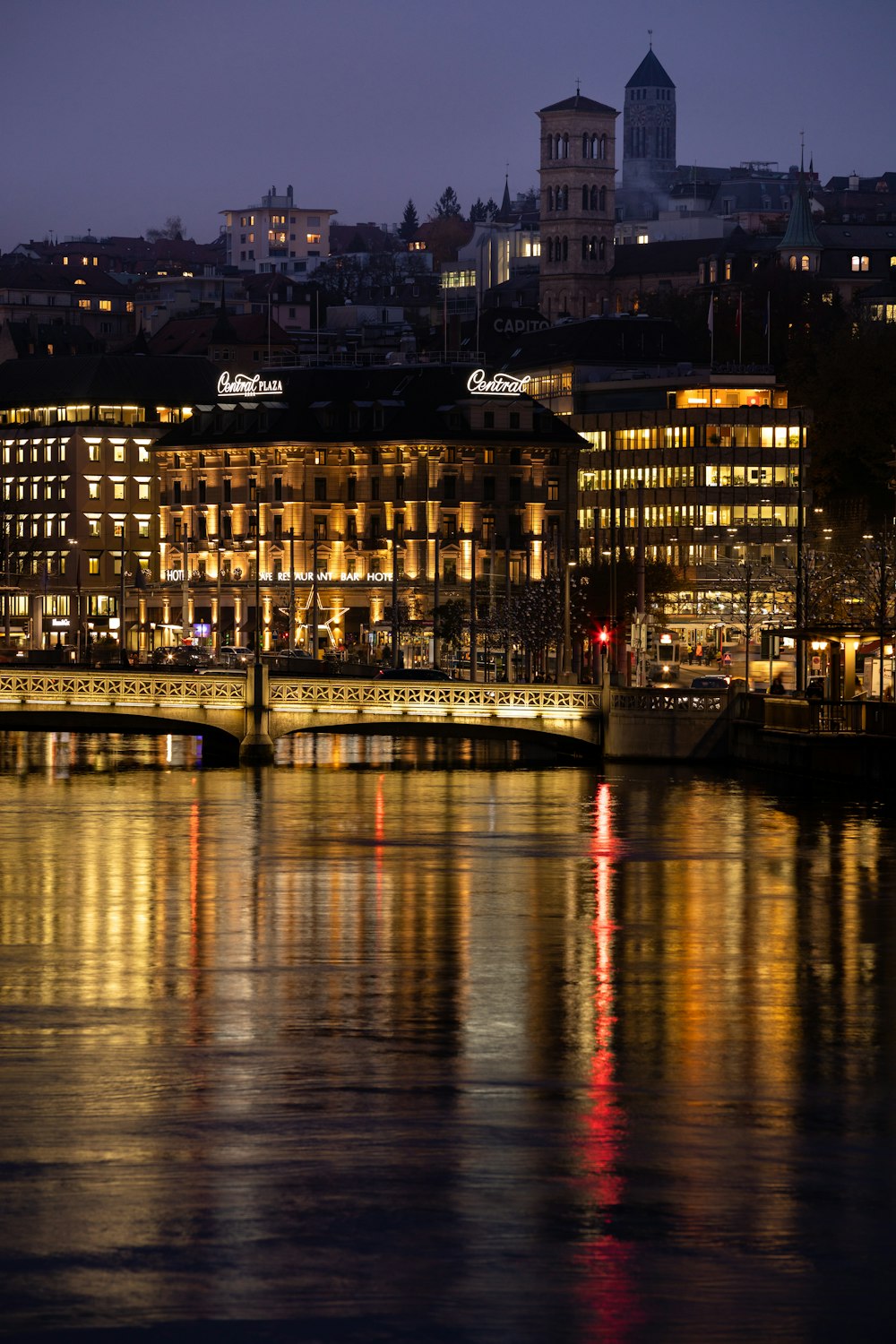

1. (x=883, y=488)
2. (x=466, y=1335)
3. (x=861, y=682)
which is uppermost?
Answer: (x=883, y=488)

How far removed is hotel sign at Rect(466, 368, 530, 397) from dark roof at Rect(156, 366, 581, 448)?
0.89 metres

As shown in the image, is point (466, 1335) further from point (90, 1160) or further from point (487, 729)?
point (487, 729)

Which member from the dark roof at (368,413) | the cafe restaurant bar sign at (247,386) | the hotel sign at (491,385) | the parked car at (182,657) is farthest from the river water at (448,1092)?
the cafe restaurant bar sign at (247,386)

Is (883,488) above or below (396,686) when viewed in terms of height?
above

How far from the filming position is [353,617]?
584 ft

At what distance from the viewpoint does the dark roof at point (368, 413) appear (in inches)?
7008

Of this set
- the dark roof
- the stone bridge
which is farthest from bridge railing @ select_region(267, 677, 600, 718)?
the dark roof

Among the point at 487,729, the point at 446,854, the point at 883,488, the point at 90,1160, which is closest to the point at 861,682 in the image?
the point at 487,729

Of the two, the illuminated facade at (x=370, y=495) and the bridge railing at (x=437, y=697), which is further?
the illuminated facade at (x=370, y=495)

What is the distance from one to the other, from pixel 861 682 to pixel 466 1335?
78.3 metres

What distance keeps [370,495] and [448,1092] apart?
14584 centimetres

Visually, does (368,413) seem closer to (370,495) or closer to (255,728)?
(370,495)

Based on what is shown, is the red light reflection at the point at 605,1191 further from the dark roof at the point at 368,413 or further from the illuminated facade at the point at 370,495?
the dark roof at the point at 368,413

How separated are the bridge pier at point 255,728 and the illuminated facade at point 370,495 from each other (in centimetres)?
6349
